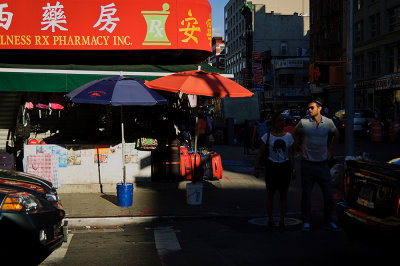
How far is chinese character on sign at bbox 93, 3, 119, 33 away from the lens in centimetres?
1216

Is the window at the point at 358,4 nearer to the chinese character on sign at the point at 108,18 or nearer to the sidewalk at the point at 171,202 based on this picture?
the sidewalk at the point at 171,202

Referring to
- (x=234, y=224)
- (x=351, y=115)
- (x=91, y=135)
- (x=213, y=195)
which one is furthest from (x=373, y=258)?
(x=91, y=135)

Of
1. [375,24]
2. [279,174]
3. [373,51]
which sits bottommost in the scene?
[279,174]

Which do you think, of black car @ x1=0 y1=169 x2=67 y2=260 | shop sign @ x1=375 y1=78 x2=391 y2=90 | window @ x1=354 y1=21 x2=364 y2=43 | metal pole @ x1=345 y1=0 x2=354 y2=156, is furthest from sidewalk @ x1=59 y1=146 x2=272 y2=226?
window @ x1=354 y1=21 x2=364 y2=43

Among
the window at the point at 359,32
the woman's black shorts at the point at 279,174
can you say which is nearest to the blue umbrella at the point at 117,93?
the woman's black shorts at the point at 279,174

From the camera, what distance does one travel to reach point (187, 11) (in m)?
12.4

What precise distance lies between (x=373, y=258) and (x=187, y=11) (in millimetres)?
8062

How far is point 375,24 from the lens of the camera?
1813 inches

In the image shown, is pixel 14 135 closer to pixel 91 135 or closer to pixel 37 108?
pixel 37 108

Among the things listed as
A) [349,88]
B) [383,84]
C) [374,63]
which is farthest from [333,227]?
[374,63]

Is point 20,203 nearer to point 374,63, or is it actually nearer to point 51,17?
point 51,17

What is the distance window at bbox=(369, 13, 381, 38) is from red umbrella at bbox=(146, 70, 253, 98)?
129ft

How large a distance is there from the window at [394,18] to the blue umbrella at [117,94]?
120ft

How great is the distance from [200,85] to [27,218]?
4961 millimetres
